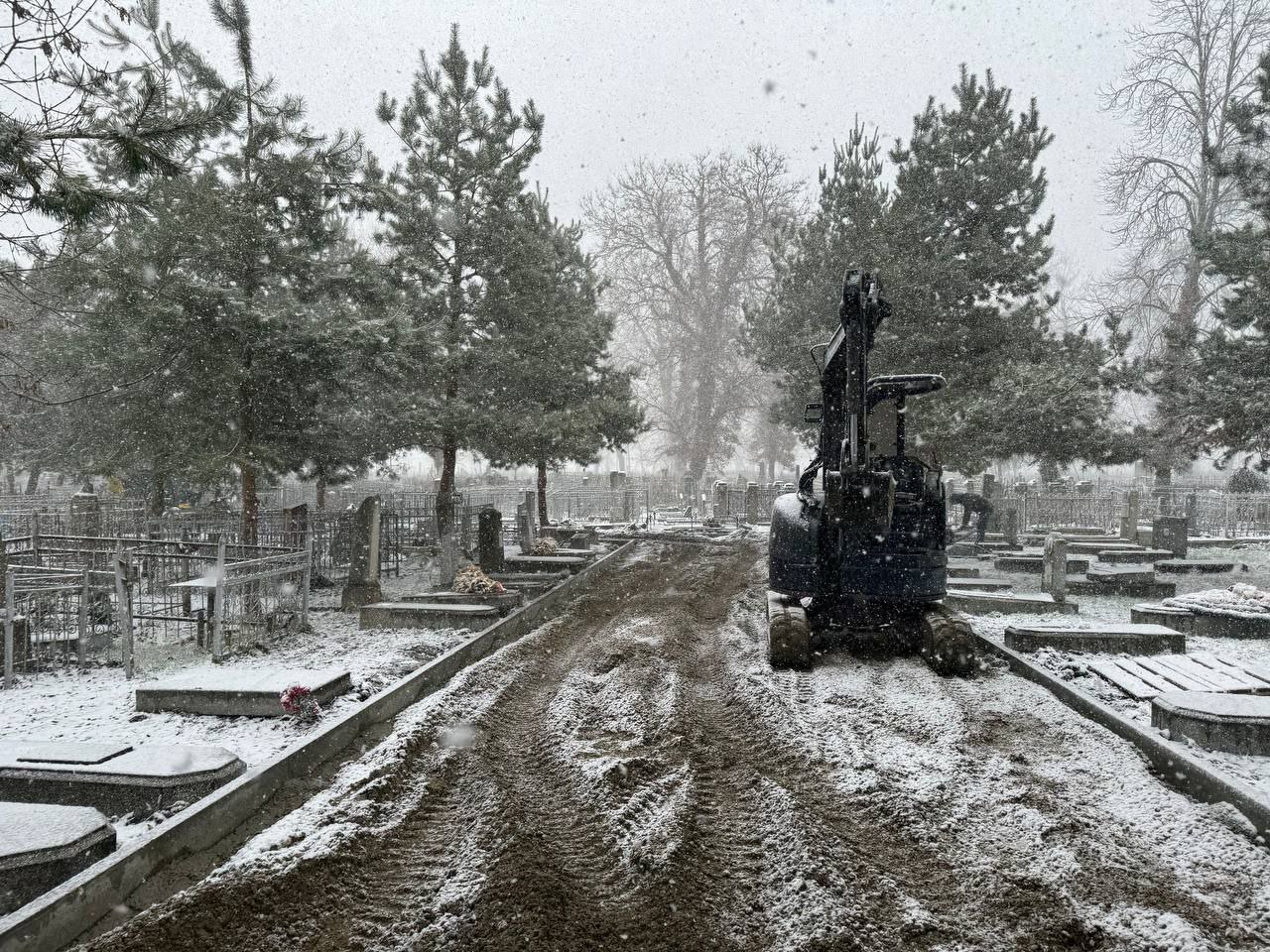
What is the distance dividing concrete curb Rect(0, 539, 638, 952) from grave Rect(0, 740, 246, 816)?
0.24 m

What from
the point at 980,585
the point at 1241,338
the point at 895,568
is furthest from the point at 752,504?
the point at 895,568

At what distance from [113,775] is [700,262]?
1574 inches

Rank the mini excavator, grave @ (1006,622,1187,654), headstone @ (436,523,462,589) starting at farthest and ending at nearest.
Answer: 1. headstone @ (436,523,462,589)
2. grave @ (1006,622,1187,654)
3. the mini excavator

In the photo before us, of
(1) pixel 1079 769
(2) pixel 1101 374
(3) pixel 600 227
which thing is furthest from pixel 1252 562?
(3) pixel 600 227

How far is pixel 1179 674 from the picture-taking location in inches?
283

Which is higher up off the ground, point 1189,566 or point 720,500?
point 720,500

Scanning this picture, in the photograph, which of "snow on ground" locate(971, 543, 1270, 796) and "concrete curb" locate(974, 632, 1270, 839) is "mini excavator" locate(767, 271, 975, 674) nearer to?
"snow on ground" locate(971, 543, 1270, 796)

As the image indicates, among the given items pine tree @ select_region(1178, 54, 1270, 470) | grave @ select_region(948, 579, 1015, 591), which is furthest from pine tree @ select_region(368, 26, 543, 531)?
pine tree @ select_region(1178, 54, 1270, 470)

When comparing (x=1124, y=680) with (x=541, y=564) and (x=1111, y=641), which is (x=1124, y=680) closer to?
(x=1111, y=641)

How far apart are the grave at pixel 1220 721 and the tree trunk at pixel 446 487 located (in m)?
10.7

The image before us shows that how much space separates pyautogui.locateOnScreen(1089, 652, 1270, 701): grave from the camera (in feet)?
22.0

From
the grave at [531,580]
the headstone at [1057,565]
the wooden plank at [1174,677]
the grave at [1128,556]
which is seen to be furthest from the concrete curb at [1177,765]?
the grave at [1128,556]

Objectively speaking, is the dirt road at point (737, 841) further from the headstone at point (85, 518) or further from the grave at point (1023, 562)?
the headstone at point (85, 518)

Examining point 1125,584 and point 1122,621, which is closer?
point 1122,621
